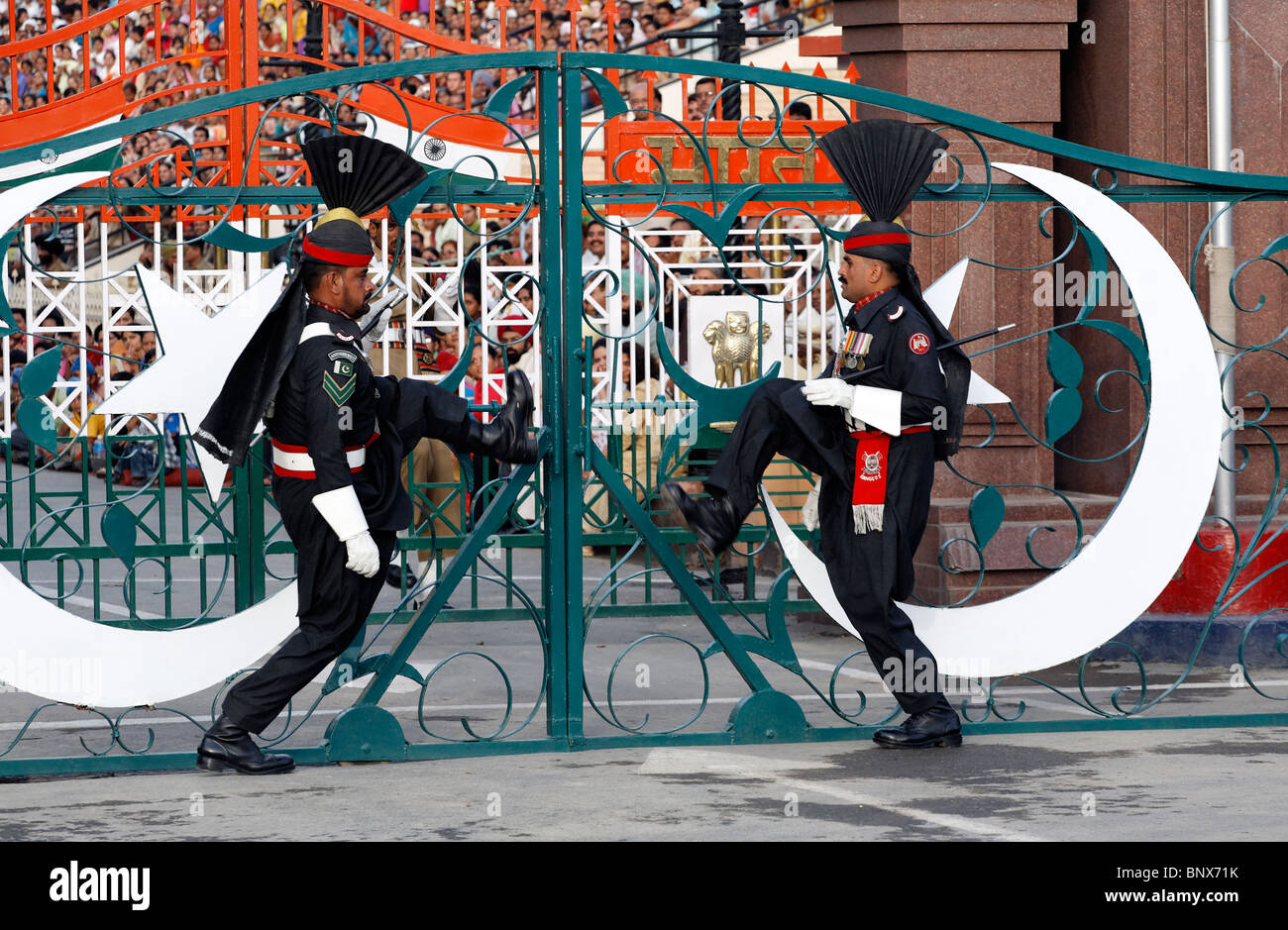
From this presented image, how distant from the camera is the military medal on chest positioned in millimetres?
7219

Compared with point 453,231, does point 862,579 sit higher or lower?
lower

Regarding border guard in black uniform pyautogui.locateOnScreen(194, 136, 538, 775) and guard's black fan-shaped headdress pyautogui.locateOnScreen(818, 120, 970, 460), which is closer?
border guard in black uniform pyautogui.locateOnScreen(194, 136, 538, 775)

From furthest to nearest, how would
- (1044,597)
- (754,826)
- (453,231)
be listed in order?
1. (453,231)
2. (1044,597)
3. (754,826)

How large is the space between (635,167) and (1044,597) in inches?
207

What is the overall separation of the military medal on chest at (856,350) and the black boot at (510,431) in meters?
1.17

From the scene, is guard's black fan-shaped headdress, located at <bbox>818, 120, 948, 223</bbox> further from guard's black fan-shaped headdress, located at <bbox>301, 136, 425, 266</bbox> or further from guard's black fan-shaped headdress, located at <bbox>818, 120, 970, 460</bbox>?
guard's black fan-shaped headdress, located at <bbox>301, 136, 425, 266</bbox>

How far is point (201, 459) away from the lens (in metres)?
7.36

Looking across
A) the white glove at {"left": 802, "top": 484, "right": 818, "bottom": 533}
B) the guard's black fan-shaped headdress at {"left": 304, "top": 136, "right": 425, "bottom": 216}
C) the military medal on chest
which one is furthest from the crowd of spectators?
the guard's black fan-shaped headdress at {"left": 304, "top": 136, "right": 425, "bottom": 216}

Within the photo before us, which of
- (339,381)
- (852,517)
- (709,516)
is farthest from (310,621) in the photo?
(852,517)

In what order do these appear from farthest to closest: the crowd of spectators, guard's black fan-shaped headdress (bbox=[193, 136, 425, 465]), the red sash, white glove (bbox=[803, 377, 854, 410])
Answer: the crowd of spectators
the red sash
white glove (bbox=[803, 377, 854, 410])
guard's black fan-shaped headdress (bbox=[193, 136, 425, 465])

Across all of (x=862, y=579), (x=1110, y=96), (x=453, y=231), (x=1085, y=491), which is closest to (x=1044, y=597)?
(x=862, y=579)

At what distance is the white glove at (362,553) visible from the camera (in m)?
6.68

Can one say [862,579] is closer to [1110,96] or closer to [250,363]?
[250,363]

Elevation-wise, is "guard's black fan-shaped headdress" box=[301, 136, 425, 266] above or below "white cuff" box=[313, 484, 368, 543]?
above
